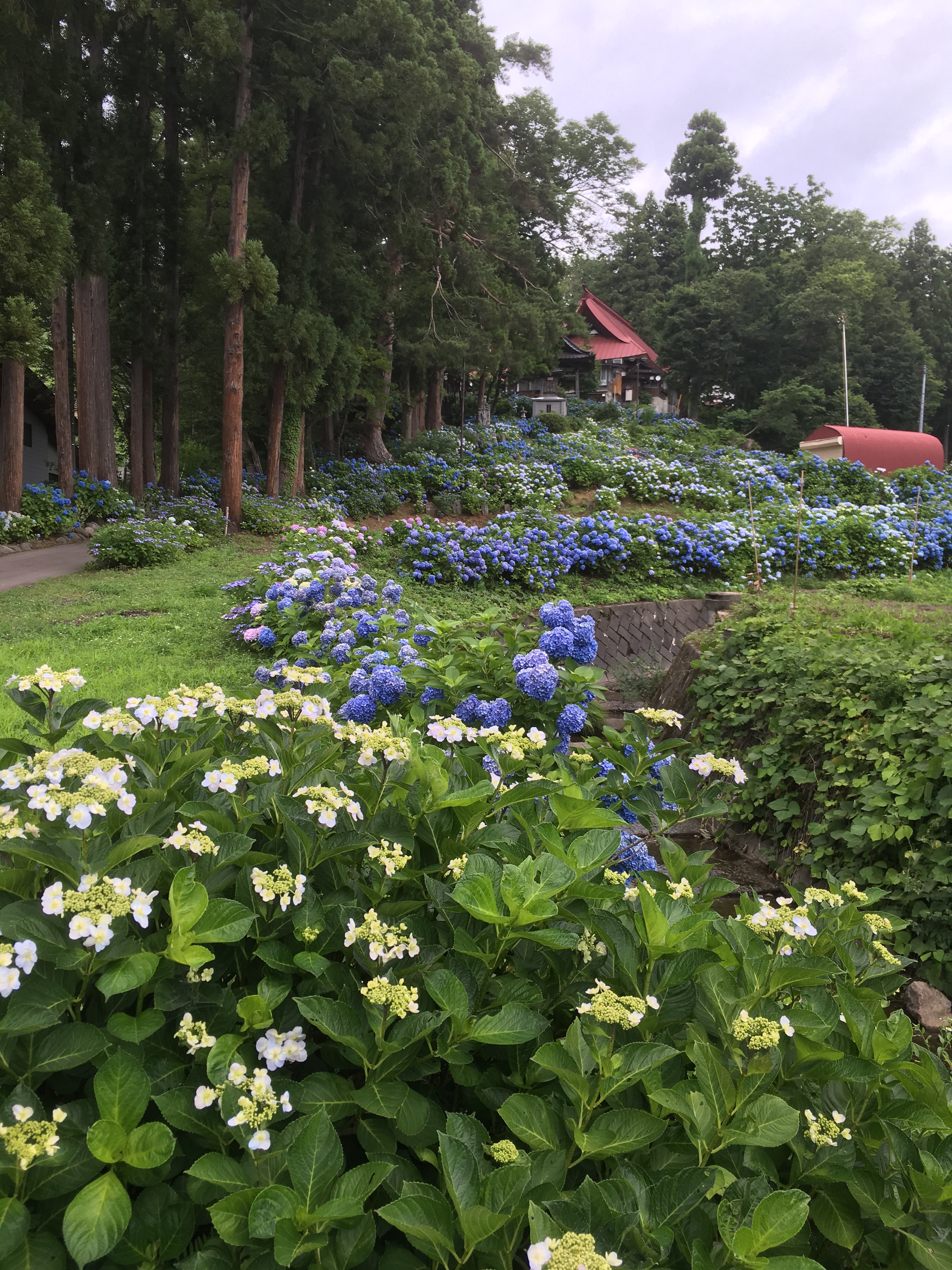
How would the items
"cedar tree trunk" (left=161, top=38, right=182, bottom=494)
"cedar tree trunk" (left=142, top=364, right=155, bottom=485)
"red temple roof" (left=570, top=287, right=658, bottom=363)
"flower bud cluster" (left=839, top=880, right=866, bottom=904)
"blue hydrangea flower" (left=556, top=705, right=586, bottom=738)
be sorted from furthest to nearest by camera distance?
"red temple roof" (left=570, top=287, right=658, bottom=363) < "cedar tree trunk" (left=142, top=364, right=155, bottom=485) < "cedar tree trunk" (left=161, top=38, right=182, bottom=494) < "blue hydrangea flower" (left=556, top=705, right=586, bottom=738) < "flower bud cluster" (left=839, top=880, right=866, bottom=904)

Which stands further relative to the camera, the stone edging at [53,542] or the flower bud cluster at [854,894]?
the stone edging at [53,542]

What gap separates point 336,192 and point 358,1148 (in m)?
17.3

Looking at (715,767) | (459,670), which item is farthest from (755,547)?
(715,767)

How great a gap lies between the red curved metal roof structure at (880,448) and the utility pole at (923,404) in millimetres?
9115

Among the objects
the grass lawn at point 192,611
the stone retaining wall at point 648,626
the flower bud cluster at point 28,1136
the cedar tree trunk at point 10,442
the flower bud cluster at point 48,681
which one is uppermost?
the cedar tree trunk at point 10,442

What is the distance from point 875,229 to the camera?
4197 cm

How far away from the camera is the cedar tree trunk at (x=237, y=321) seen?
12.3 meters

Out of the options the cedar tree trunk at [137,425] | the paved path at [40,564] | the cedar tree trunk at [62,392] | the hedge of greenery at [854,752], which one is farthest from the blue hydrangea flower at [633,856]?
the cedar tree trunk at [137,425]

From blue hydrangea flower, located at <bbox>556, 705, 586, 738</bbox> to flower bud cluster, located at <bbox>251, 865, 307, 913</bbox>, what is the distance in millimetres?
1515

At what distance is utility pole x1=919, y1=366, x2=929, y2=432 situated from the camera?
103 feet

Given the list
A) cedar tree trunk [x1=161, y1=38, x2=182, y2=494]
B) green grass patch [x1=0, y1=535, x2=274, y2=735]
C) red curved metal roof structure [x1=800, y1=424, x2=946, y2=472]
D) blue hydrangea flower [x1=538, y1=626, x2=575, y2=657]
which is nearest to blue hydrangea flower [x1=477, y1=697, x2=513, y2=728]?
blue hydrangea flower [x1=538, y1=626, x2=575, y2=657]

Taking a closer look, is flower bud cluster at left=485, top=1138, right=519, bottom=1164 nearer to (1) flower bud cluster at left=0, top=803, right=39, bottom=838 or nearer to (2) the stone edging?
(1) flower bud cluster at left=0, top=803, right=39, bottom=838

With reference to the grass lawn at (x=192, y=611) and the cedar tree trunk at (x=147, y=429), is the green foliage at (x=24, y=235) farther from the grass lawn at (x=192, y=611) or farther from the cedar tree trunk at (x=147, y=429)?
the cedar tree trunk at (x=147, y=429)

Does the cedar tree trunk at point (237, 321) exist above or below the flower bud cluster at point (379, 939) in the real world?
above
